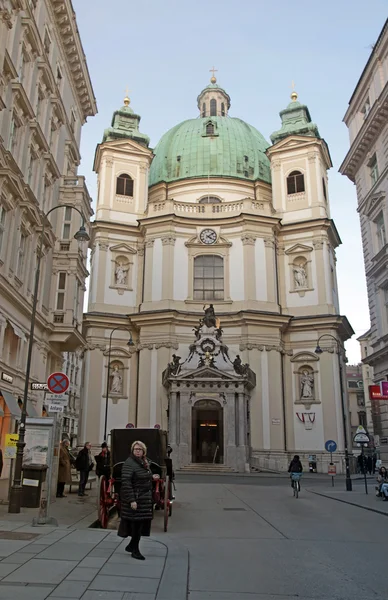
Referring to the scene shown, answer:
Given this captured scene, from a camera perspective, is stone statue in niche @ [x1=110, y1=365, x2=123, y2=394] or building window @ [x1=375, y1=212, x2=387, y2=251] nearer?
building window @ [x1=375, y1=212, x2=387, y2=251]

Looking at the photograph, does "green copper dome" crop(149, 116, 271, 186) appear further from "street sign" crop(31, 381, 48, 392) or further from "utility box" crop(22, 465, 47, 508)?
"utility box" crop(22, 465, 47, 508)

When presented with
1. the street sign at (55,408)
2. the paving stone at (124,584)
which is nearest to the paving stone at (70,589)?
the paving stone at (124,584)

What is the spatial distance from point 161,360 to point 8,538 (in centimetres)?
3307

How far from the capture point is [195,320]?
145 feet

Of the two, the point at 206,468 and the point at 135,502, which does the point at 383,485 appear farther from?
the point at 206,468

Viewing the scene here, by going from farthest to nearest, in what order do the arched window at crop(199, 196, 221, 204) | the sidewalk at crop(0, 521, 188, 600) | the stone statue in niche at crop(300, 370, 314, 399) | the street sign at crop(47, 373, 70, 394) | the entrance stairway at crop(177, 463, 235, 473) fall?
the arched window at crop(199, 196, 221, 204) → the stone statue in niche at crop(300, 370, 314, 399) → the entrance stairway at crop(177, 463, 235, 473) → the street sign at crop(47, 373, 70, 394) → the sidewalk at crop(0, 521, 188, 600)

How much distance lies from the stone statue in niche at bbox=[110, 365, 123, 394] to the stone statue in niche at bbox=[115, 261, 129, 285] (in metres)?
7.25

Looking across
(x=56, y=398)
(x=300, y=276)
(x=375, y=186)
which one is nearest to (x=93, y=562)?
(x=56, y=398)

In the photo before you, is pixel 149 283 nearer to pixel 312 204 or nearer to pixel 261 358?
pixel 261 358

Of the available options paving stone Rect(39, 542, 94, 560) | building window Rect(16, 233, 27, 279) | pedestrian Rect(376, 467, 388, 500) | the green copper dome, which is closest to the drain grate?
paving stone Rect(39, 542, 94, 560)

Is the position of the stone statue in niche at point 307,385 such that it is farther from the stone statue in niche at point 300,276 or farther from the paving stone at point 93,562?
the paving stone at point 93,562

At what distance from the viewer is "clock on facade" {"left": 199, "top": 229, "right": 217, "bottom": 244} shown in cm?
4672

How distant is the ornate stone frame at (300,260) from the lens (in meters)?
45.2

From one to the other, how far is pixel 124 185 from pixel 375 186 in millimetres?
22888
